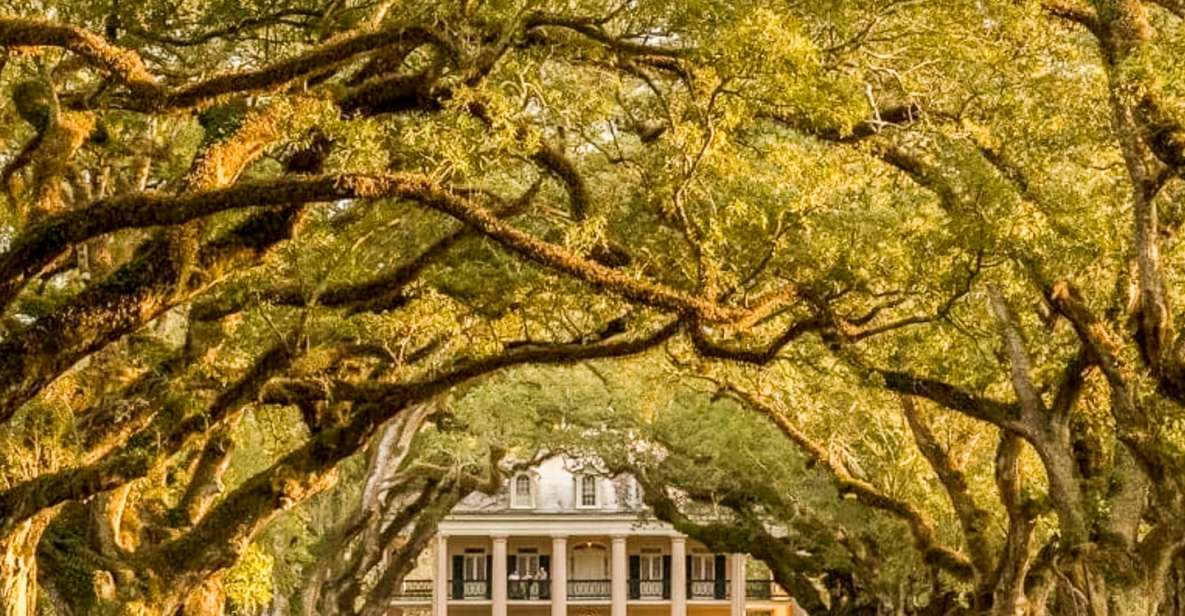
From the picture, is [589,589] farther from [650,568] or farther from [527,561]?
[527,561]

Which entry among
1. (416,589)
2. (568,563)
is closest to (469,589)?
(416,589)

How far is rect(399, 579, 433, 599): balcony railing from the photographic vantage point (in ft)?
254

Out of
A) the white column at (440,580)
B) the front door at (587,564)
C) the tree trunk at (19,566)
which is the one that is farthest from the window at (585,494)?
the tree trunk at (19,566)

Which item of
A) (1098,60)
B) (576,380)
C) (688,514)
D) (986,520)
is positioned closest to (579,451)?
(576,380)

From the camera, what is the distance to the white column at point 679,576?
7550 centimetres

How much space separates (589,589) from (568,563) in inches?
60.6

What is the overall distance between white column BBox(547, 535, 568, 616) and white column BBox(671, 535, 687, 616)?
460 cm

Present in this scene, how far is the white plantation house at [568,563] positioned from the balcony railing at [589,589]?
0.14 ft

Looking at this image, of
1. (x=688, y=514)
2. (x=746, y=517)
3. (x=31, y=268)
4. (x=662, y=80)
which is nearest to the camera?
(x=31, y=268)

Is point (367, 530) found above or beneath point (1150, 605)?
above

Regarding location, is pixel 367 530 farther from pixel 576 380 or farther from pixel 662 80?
pixel 662 80

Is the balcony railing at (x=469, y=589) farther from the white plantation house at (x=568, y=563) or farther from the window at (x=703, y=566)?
the window at (x=703, y=566)

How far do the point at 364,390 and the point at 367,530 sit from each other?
14515 millimetres

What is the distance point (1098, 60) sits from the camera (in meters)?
15.4
